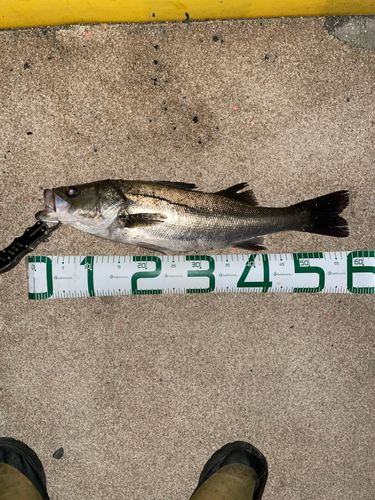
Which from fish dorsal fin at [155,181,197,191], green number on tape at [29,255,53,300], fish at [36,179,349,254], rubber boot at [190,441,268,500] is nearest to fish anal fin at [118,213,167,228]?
fish at [36,179,349,254]

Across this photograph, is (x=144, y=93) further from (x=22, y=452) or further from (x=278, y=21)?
(x=22, y=452)

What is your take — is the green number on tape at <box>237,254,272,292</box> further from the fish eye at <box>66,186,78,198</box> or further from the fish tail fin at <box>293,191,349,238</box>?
the fish eye at <box>66,186,78,198</box>

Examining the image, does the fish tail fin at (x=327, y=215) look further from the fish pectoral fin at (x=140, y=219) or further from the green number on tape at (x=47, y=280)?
the green number on tape at (x=47, y=280)

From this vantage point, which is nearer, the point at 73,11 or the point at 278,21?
the point at 73,11

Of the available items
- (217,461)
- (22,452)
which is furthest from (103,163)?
(217,461)

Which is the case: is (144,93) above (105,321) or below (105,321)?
above

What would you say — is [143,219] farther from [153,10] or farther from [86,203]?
[153,10]

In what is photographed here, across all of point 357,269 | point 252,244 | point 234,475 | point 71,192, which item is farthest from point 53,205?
point 234,475

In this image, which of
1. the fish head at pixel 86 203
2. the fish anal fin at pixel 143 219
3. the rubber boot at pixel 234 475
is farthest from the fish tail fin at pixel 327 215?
the rubber boot at pixel 234 475
